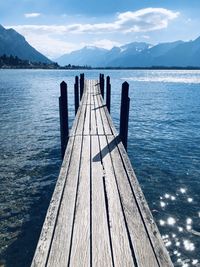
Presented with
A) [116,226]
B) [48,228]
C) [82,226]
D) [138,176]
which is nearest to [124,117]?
[138,176]

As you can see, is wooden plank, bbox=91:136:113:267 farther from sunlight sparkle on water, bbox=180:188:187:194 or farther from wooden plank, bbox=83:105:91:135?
sunlight sparkle on water, bbox=180:188:187:194

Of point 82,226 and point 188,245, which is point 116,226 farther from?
point 188,245

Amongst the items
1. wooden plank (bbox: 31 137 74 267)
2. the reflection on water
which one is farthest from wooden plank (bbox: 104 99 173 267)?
the reflection on water

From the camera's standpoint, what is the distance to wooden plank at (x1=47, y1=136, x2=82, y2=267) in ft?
13.3

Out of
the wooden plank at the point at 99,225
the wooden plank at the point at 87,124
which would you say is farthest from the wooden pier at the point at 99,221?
the wooden plank at the point at 87,124

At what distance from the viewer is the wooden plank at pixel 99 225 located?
4.07m

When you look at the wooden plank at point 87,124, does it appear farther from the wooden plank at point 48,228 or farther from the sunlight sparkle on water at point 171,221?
the sunlight sparkle on water at point 171,221

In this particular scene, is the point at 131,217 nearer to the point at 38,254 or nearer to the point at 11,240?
the point at 38,254

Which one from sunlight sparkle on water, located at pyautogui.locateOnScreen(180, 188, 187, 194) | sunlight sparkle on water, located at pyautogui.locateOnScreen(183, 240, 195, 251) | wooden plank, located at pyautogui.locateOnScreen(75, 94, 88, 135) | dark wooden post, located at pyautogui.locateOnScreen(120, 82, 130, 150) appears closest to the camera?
sunlight sparkle on water, located at pyautogui.locateOnScreen(183, 240, 195, 251)

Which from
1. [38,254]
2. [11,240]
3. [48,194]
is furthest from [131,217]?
[48,194]

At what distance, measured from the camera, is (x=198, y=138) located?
19.5 m

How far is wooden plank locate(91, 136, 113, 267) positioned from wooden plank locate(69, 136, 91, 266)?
0.11 meters

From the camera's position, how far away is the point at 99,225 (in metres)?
4.88

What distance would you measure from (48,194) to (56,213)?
615cm
